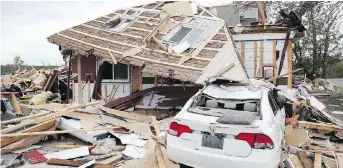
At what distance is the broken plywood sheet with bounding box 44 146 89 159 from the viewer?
6768 mm

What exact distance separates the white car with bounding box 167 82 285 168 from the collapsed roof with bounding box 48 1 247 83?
12.3ft

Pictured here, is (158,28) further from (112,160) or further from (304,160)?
(304,160)

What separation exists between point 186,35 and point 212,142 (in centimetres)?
776

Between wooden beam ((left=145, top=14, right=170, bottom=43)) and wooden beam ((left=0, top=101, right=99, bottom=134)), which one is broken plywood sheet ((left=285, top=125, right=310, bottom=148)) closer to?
wooden beam ((left=0, top=101, right=99, bottom=134))

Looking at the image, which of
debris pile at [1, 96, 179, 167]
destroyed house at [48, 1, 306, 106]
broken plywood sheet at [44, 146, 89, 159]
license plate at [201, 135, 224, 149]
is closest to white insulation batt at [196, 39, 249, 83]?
destroyed house at [48, 1, 306, 106]

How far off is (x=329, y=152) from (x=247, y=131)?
362 cm

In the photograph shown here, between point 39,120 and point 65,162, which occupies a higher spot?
point 39,120

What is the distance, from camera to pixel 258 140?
452 cm

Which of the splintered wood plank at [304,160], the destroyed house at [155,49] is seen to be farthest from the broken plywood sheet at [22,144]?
the splintered wood plank at [304,160]

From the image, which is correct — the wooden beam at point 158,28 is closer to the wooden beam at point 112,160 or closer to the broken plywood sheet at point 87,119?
the broken plywood sheet at point 87,119

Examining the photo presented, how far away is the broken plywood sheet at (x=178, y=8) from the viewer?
13.7 metres

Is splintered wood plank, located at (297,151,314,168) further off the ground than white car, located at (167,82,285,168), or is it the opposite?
white car, located at (167,82,285,168)

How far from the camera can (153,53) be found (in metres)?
11.1

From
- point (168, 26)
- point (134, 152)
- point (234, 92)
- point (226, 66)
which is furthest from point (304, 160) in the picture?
point (168, 26)
